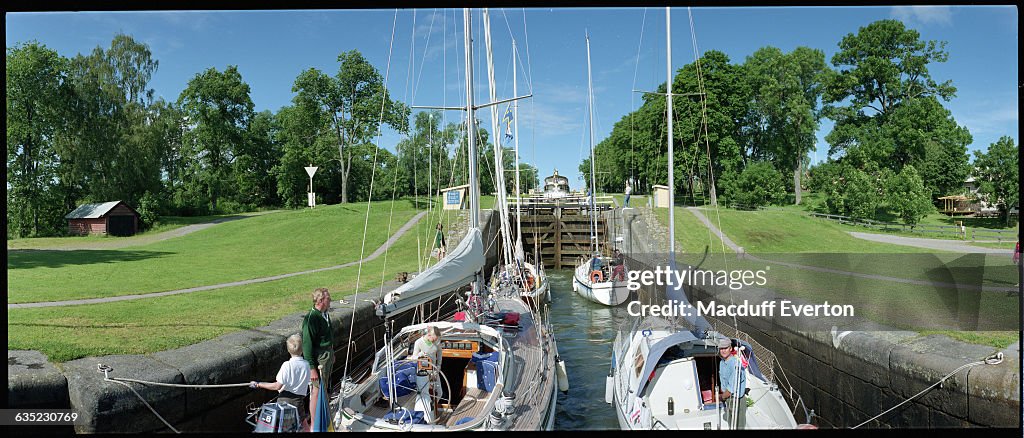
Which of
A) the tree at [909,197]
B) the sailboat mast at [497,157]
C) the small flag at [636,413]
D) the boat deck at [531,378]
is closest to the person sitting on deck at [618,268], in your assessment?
the sailboat mast at [497,157]

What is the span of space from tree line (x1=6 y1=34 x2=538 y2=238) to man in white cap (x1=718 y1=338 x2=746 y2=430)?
43.2 ft

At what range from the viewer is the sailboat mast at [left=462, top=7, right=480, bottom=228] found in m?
9.09

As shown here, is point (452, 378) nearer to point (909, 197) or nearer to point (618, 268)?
point (618, 268)

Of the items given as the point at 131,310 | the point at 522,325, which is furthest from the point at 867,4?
the point at 131,310

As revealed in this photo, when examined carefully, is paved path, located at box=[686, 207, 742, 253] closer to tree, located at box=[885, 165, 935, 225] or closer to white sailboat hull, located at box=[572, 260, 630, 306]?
white sailboat hull, located at box=[572, 260, 630, 306]

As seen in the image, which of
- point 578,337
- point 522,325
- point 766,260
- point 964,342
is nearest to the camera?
point 964,342

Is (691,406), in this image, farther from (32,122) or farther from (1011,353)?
(32,122)

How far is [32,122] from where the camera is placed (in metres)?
19.5

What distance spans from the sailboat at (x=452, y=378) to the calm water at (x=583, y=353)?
3.14 ft

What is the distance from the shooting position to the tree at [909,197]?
62.7 ft

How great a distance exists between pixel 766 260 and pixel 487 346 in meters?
12.5

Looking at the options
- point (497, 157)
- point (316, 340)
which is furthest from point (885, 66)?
point (316, 340)

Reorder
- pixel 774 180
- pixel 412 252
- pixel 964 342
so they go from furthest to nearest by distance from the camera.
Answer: pixel 774 180 → pixel 412 252 → pixel 964 342

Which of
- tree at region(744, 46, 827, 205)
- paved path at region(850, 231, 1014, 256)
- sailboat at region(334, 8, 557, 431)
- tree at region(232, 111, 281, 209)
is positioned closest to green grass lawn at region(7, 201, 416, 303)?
sailboat at region(334, 8, 557, 431)
